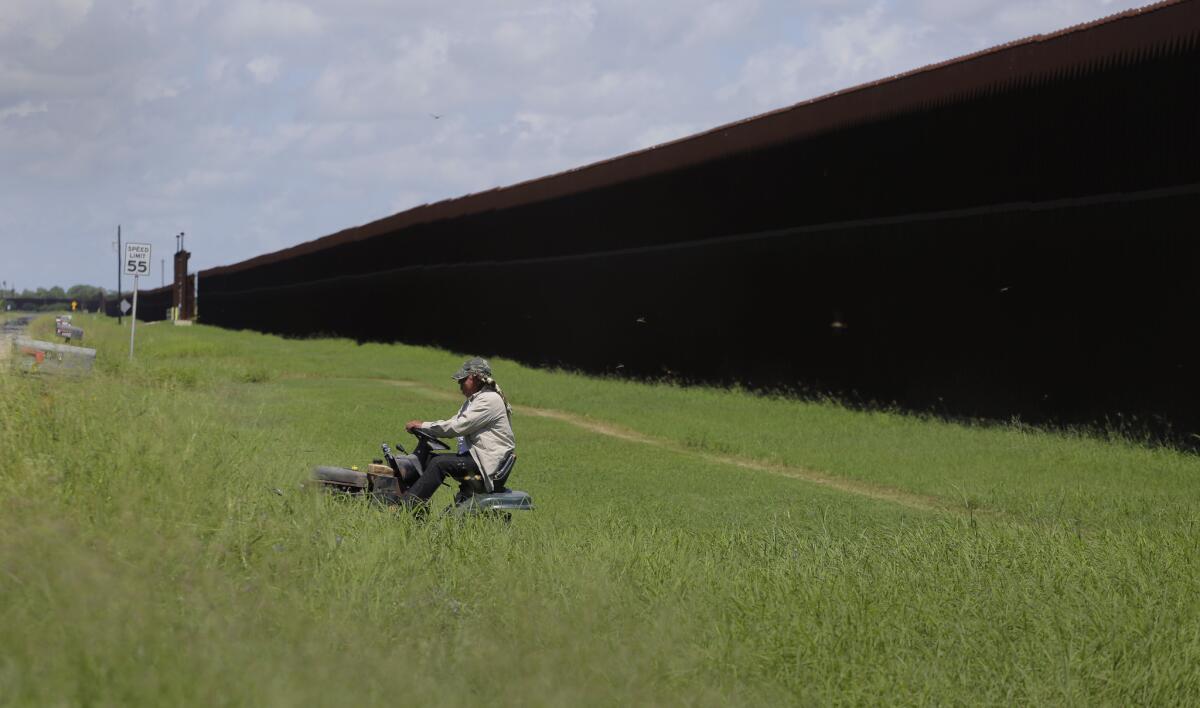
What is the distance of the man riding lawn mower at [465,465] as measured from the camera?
916 cm

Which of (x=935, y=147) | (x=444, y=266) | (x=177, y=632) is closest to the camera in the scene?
(x=177, y=632)

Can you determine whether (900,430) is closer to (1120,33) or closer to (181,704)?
(1120,33)

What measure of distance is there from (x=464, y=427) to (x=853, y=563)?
287 centimetres

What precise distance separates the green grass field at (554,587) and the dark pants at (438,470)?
48 cm

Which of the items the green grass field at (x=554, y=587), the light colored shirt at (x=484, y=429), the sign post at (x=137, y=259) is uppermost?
the sign post at (x=137, y=259)

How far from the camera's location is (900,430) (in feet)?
61.5

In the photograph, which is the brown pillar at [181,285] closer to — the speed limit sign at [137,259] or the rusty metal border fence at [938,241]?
the speed limit sign at [137,259]

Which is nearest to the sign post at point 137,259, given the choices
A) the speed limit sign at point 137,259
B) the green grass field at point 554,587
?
the speed limit sign at point 137,259

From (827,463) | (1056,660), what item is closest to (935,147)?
(827,463)

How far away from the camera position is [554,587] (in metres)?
6.68

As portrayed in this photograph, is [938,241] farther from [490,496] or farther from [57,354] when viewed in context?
[57,354]

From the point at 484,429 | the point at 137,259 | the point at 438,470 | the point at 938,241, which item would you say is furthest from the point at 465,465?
the point at 137,259

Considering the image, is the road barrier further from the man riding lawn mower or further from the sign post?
the sign post

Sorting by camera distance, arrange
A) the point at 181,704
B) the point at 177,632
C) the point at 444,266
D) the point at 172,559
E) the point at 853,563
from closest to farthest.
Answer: the point at 181,704 → the point at 177,632 → the point at 172,559 → the point at 853,563 → the point at 444,266
